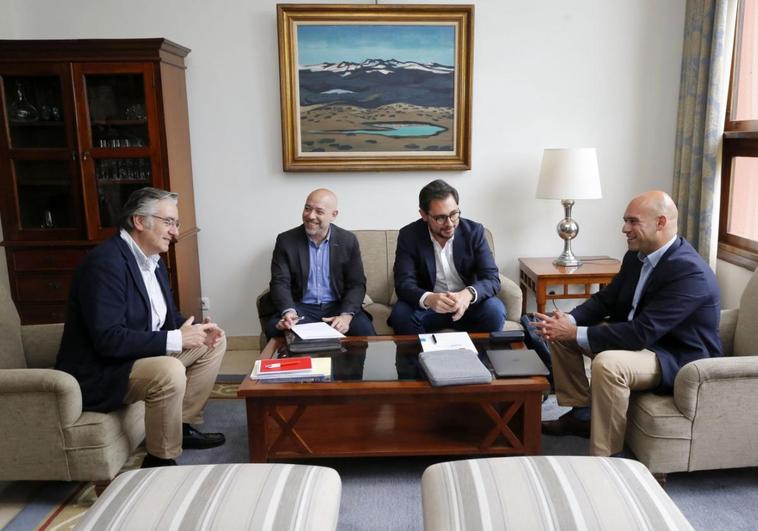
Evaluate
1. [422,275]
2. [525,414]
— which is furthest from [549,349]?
[422,275]

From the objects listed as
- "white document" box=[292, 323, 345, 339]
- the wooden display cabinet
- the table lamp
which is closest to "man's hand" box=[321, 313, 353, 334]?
"white document" box=[292, 323, 345, 339]

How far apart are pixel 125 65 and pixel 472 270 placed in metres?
2.14

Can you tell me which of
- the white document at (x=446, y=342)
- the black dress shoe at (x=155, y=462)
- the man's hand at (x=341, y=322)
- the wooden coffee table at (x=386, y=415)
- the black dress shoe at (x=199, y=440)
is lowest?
the black dress shoe at (x=199, y=440)

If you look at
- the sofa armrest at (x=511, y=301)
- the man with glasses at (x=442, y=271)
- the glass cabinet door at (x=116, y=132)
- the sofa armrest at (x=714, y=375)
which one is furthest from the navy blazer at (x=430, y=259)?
the glass cabinet door at (x=116, y=132)

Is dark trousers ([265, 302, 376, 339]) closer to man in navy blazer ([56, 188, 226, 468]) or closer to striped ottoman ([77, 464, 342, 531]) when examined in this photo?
man in navy blazer ([56, 188, 226, 468])

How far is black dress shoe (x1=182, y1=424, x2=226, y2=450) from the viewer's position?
100 inches

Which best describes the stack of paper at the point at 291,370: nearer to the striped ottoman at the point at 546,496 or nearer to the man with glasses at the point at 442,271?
the striped ottoman at the point at 546,496

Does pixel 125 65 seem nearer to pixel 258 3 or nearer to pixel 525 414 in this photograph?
pixel 258 3

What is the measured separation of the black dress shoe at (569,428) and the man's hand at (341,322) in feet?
3.32

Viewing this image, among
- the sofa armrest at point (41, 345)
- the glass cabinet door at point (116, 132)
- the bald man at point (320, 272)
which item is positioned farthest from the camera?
the glass cabinet door at point (116, 132)

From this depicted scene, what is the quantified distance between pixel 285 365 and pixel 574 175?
2048 millimetres

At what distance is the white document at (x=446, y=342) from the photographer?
240 cm

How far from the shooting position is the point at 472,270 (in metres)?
3.11

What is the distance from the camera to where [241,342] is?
388cm
